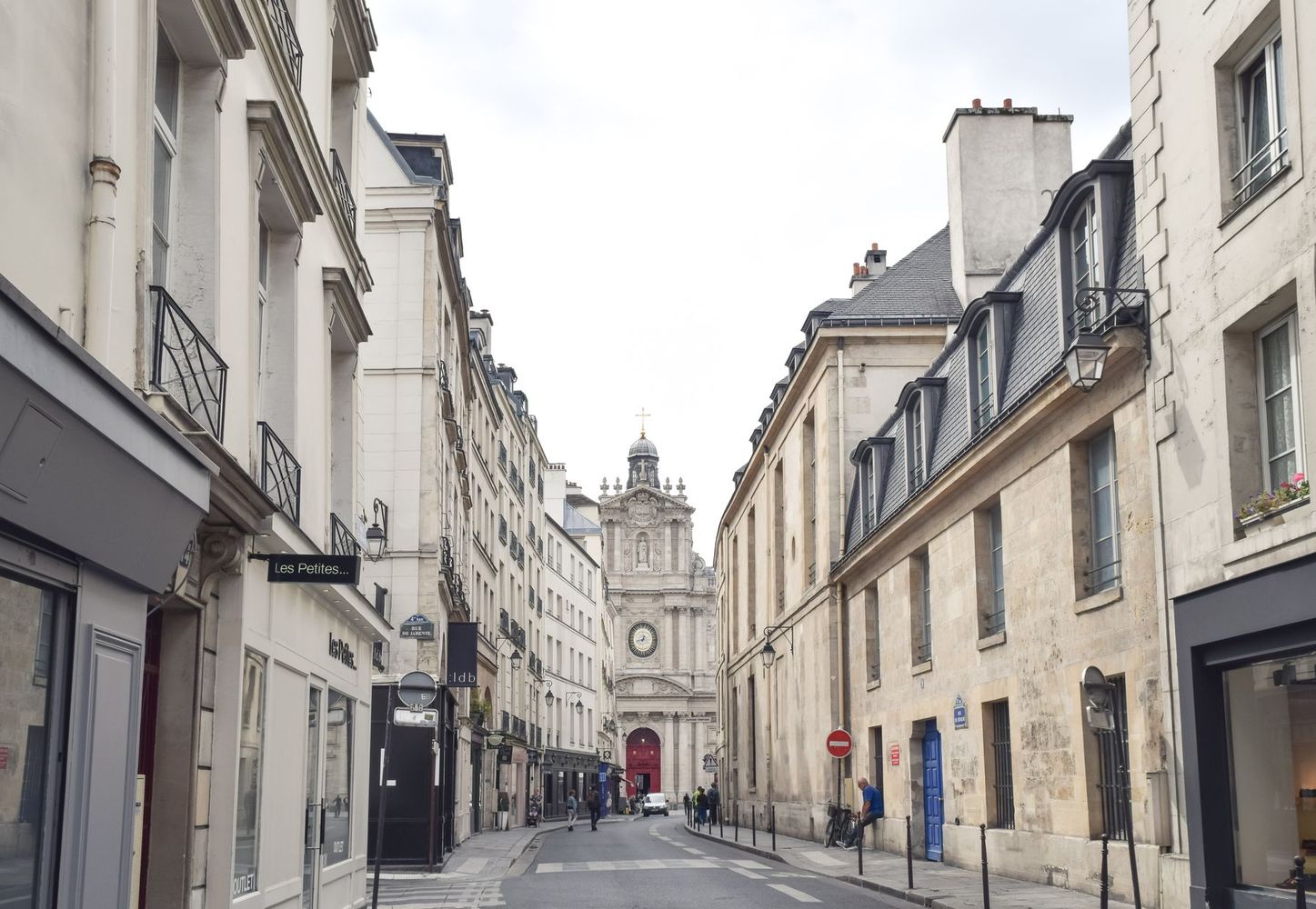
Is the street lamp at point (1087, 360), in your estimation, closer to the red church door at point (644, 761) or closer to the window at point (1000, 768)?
the window at point (1000, 768)

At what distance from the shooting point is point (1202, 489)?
13.0m

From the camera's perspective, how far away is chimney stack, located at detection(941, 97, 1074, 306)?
98.4 ft

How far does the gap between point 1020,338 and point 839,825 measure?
14.1 meters

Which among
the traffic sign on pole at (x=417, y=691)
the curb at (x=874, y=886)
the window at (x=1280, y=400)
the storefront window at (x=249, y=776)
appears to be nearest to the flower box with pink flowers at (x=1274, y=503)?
the window at (x=1280, y=400)

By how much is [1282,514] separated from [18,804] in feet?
30.7

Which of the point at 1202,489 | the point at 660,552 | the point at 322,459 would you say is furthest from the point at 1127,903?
the point at 660,552

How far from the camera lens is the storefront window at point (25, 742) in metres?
5.54

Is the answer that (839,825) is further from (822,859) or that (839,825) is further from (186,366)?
(186,366)

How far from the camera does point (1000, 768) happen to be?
20828 millimetres

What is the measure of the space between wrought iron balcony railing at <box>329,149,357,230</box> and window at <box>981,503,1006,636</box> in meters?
10.5

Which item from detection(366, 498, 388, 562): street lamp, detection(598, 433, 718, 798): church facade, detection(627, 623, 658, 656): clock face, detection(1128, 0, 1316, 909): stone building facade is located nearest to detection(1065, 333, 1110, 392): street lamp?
detection(1128, 0, 1316, 909): stone building facade

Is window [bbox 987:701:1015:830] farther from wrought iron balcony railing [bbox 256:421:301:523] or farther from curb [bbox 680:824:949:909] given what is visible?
wrought iron balcony railing [bbox 256:421:301:523]

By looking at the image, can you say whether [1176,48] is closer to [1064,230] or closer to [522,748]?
[1064,230]

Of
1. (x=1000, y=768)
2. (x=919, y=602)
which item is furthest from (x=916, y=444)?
(x=1000, y=768)
